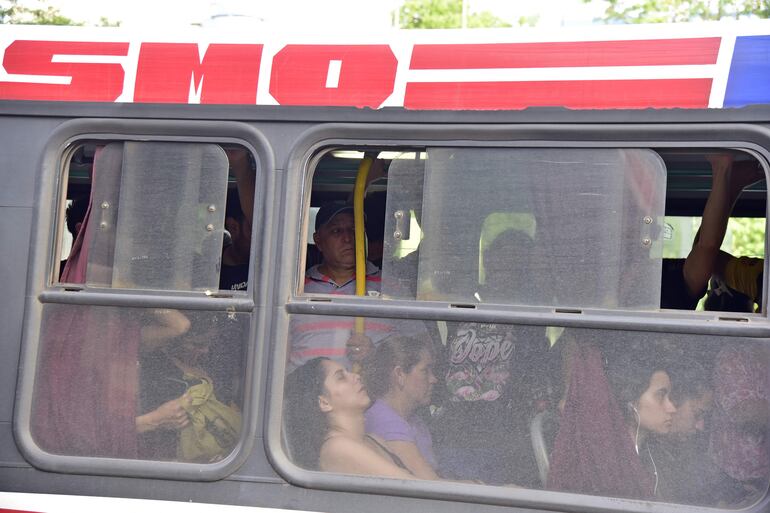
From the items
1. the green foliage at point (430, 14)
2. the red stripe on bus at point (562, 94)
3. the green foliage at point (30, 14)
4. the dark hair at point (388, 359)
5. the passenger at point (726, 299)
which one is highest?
the green foliage at point (430, 14)

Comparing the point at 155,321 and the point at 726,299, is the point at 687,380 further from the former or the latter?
the point at 155,321

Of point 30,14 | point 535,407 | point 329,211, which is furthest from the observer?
point 30,14

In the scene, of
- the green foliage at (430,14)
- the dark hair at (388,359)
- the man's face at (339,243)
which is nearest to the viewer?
the dark hair at (388,359)

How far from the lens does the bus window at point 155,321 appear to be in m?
2.98

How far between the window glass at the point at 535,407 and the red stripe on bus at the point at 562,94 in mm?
677

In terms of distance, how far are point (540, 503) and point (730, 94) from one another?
1320 millimetres

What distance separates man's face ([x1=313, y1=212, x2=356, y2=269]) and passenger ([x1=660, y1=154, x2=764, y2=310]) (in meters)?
1.02

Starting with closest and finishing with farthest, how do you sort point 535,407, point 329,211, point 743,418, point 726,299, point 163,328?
point 743,418 < point 535,407 < point 163,328 < point 329,211 < point 726,299

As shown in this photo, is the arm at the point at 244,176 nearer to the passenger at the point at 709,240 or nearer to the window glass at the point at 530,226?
the window glass at the point at 530,226

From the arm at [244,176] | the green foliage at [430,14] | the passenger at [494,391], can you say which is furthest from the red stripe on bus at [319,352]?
the green foliage at [430,14]

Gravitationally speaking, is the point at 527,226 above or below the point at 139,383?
above

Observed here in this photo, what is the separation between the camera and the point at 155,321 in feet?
9.86

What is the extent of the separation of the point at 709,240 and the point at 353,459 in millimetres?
1337

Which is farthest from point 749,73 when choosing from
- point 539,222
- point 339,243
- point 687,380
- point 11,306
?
point 11,306
